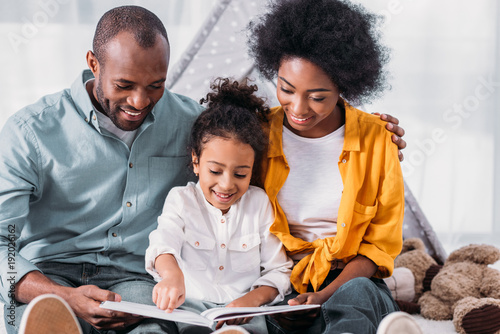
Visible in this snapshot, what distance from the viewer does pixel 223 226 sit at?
52.4 inches

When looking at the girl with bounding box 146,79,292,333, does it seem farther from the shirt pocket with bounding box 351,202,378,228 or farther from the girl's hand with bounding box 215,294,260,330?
the shirt pocket with bounding box 351,202,378,228

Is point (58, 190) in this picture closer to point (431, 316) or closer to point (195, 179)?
point (195, 179)

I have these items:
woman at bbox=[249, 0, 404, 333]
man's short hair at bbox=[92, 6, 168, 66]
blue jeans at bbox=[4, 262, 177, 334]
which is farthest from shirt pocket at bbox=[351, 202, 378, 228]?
man's short hair at bbox=[92, 6, 168, 66]

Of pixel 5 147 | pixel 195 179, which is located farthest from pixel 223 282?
pixel 5 147

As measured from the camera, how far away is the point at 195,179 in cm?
148

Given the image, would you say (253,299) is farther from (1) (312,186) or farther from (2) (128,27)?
(2) (128,27)

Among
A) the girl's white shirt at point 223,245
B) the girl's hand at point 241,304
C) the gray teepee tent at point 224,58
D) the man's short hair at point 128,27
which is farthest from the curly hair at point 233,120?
the gray teepee tent at point 224,58

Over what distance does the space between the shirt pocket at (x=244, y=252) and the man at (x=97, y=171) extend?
0.21m

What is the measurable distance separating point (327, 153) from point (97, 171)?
0.56 metres

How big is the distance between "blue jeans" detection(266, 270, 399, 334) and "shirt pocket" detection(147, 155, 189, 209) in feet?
1.61

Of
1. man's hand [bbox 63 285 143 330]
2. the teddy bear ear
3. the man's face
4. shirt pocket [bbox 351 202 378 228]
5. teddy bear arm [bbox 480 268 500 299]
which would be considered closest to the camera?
man's hand [bbox 63 285 143 330]

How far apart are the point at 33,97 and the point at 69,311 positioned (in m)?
1.77

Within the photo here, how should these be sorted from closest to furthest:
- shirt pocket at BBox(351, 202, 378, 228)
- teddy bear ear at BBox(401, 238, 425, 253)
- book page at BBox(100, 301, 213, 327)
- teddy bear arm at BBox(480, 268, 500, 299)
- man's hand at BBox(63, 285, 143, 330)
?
book page at BBox(100, 301, 213, 327)
man's hand at BBox(63, 285, 143, 330)
shirt pocket at BBox(351, 202, 378, 228)
teddy bear arm at BBox(480, 268, 500, 299)
teddy bear ear at BBox(401, 238, 425, 253)

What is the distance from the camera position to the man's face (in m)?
1.25
